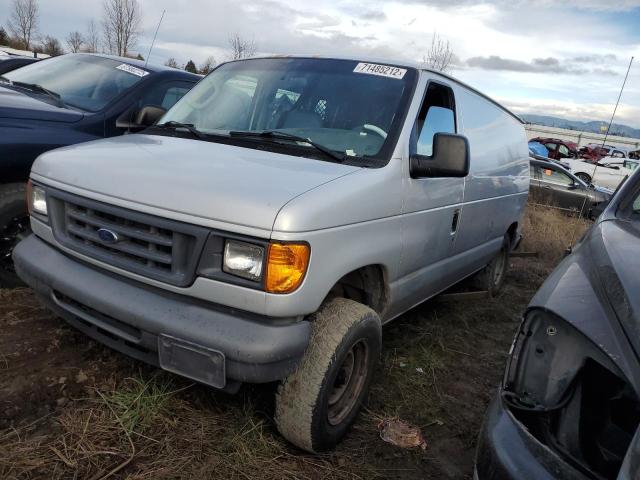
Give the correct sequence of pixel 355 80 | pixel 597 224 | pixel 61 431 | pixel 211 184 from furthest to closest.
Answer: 1. pixel 355 80
2. pixel 597 224
3. pixel 61 431
4. pixel 211 184

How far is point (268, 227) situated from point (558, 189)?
41.5ft

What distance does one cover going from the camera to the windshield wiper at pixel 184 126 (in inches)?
120

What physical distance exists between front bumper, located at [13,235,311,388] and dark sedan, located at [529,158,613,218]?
462 inches

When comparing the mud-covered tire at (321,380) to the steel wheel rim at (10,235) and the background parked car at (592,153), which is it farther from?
the background parked car at (592,153)

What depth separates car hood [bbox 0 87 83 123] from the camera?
3659 mm

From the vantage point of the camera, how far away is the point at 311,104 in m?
3.19

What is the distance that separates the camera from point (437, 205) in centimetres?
337

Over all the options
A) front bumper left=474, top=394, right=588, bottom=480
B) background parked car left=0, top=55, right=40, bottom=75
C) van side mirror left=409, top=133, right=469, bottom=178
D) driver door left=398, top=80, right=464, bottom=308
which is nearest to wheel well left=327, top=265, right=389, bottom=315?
driver door left=398, top=80, right=464, bottom=308

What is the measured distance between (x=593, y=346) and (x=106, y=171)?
2.16 m

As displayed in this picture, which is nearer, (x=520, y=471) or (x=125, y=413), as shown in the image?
(x=520, y=471)

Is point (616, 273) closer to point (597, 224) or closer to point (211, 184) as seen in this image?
point (597, 224)

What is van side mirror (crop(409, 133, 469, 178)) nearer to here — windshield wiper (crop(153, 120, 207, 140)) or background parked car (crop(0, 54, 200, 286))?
windshield wiper (crop(153, 120, 207, 140))

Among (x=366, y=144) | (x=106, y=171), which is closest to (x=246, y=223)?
(x=106, y=171)

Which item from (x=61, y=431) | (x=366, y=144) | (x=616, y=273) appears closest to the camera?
(x=616, y=273)
